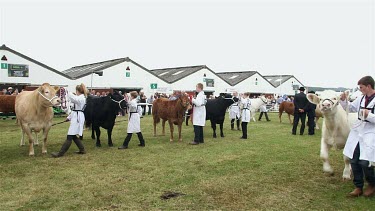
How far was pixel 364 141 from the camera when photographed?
15.6 feet

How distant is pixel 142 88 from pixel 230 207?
1050 inches

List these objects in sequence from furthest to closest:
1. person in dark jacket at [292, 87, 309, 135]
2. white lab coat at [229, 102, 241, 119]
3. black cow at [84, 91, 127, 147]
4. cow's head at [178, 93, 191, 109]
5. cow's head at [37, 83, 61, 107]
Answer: white lab coat at [229, 102, 241, 119], person in dark jacket at [292, 87, 309, 135], cow's head at [178, 93, 191, 109], black cow at [84, 91, 127, 147], cow's head at [37, 83, 61, 107]

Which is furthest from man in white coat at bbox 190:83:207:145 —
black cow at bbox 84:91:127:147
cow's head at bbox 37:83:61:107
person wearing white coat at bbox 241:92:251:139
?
cow's head at bbox 37:83:61:107

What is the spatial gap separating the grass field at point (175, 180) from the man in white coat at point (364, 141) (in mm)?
338

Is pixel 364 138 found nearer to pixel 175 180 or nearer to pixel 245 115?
pixel 175 180

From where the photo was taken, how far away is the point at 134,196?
491cm

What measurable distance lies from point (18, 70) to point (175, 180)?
2211 cm

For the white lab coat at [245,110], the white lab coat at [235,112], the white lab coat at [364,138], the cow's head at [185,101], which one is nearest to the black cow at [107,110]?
the cow's head at [185,101]

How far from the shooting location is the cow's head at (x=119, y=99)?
920 centimetres

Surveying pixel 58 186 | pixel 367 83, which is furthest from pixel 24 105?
pixel 367 83

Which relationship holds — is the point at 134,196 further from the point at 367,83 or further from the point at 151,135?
the point at 151,135

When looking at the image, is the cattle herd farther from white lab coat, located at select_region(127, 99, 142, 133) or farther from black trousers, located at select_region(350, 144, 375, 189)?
black trousers, located at select_region(350, 144, 375, 189)

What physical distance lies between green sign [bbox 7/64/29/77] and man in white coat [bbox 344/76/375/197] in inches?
955

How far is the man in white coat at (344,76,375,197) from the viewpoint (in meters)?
4.64
